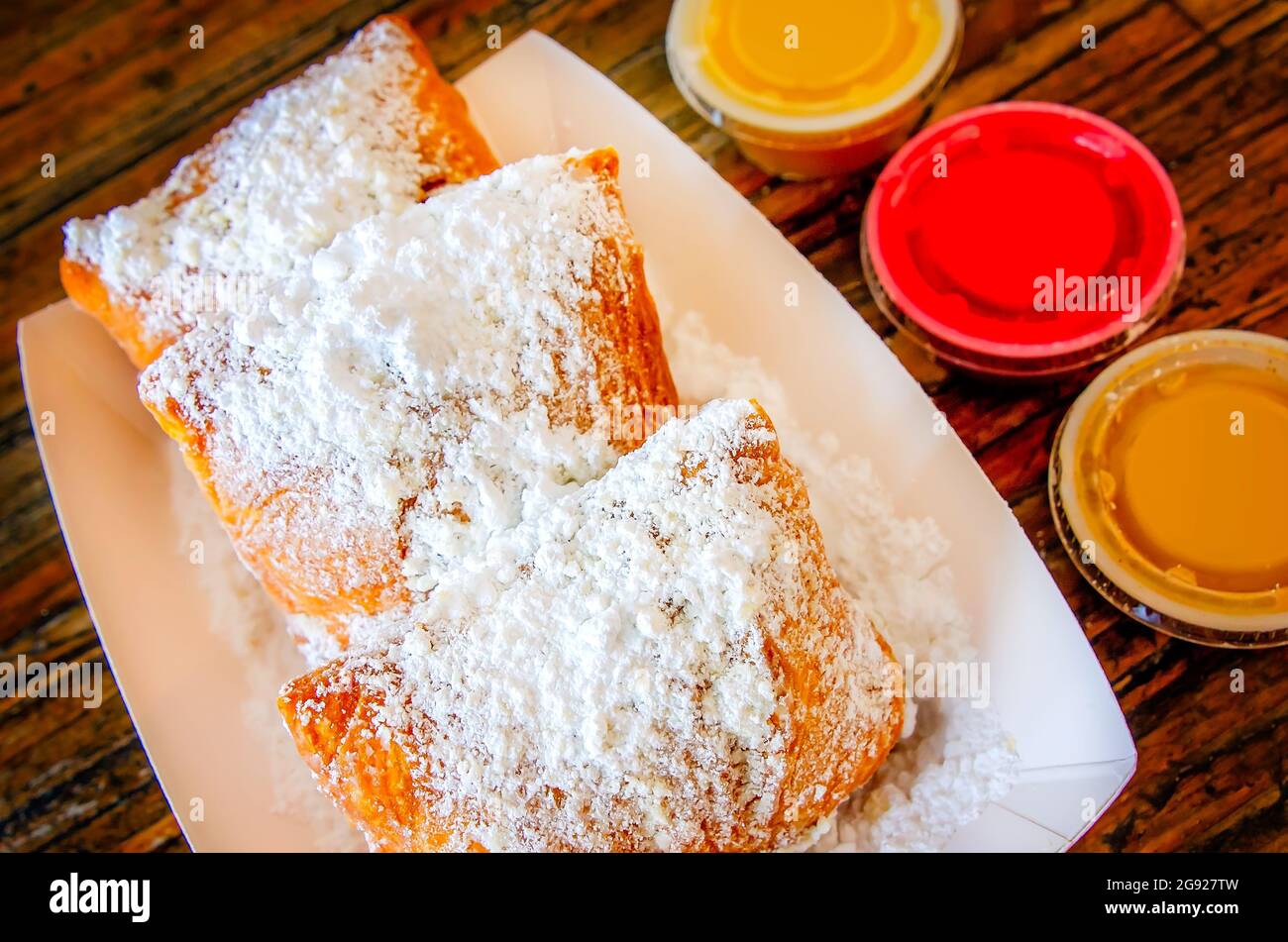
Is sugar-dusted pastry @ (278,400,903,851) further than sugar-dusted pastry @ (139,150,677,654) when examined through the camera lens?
No

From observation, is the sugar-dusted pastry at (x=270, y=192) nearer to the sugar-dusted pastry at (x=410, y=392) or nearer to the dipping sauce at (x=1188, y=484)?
the sugar-dusted pastry at (x=410, y=392)

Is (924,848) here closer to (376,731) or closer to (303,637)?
(376,731)

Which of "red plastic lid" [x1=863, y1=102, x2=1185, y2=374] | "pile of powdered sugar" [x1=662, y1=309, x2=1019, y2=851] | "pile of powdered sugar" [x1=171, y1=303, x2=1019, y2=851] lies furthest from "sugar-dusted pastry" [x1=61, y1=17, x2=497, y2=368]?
"red plastic lid" [x1=863, y1=102, x2=1185, y2=374]

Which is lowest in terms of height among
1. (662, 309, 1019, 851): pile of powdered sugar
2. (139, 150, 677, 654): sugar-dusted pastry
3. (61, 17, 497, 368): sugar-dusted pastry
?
(662, 309, 1019, 851): pile of powdered sugar

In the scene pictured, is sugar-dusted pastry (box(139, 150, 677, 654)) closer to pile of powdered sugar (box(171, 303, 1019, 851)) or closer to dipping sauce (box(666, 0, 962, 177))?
pile of powdered sugar (box(171, 303, 1019, 851))

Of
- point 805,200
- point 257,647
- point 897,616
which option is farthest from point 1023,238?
point 257,647

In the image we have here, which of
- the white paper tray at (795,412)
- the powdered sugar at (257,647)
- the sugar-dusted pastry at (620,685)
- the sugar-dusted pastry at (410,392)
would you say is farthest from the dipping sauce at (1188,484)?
the powdered sugar at (257,647)
